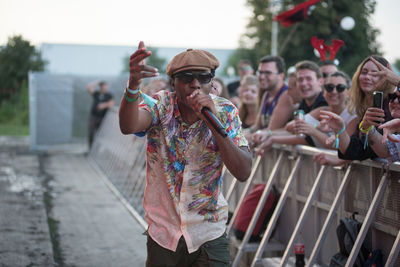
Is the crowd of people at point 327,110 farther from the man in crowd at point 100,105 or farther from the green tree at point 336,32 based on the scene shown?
→ the green tree at point 336,32

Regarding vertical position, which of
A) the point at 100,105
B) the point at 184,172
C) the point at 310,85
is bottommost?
the point at 100,105

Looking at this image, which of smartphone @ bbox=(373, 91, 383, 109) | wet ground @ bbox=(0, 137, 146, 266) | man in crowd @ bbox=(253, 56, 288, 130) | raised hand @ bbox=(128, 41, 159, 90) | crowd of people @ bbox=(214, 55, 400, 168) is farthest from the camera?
man in crowd @ bbox=(253, 56, 288, 130)

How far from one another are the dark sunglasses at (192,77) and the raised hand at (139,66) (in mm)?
266

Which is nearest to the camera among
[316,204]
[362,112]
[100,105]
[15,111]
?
[362,112]

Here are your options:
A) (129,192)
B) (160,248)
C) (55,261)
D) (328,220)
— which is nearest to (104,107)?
(129,192)

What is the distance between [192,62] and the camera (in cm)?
308

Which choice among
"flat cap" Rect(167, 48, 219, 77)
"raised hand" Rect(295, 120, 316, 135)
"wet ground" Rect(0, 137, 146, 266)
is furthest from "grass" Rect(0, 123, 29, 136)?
"flat cap" Rect(167, 48, 219, 77)

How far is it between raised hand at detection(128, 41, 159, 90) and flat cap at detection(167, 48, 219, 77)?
267mm

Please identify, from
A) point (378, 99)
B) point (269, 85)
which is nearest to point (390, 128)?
point (378, 99)

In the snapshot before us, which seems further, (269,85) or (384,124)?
(269,85)

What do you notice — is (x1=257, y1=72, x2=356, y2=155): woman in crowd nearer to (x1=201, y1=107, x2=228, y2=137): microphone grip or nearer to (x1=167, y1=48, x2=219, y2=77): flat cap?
(x1=167, y1=48, x2=219, y2=77): flat cap

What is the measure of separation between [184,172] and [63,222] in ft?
18.8

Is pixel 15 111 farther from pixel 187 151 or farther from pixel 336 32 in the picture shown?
pixel 187 151

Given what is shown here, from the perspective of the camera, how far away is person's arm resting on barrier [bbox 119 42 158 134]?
278 cm
